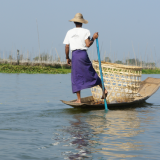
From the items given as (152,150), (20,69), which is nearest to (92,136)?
(152,150)

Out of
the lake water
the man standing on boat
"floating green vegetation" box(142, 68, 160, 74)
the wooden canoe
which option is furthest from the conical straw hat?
"floating green vegetation" box(142, 68, 160, 74)

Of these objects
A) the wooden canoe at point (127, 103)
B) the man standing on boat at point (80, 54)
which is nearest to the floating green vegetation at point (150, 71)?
the wooden canoe at point (127, 103)

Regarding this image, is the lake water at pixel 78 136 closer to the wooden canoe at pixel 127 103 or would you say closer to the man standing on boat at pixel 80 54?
the wooden canoe at pixel 127 103

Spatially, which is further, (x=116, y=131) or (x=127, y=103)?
(x=127, y=103)

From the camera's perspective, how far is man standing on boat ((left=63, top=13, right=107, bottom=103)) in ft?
16.2

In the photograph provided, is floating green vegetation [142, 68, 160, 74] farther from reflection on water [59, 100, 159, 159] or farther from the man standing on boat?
reflection on water [59, 100, 159, 159]

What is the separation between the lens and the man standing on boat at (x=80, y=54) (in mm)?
4926

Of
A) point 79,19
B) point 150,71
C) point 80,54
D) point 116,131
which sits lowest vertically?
point 116,131

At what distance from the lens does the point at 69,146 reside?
2818 millimetres

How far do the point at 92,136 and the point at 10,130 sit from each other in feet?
3.22

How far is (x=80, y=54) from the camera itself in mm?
4941

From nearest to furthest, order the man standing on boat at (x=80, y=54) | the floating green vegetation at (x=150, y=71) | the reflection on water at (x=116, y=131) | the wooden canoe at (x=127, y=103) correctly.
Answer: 1. the reflection on water at (x=116, y=131)
2. the man standing on boat at (x=80, y=54)
3. the wooden canoe at (x=127, y=103)
4. the floating green vegetation at (x=150, y=71)

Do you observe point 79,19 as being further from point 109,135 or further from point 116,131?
point 109,135

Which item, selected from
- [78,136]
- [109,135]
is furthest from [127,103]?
[78,136]
